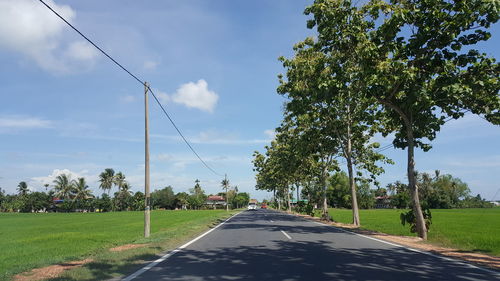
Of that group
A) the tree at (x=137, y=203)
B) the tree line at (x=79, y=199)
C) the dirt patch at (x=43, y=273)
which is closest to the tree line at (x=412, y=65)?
the dirt patch at (x=43, y=273)

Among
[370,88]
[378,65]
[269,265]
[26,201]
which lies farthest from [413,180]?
[26,201]

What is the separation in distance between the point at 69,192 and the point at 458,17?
113 metres

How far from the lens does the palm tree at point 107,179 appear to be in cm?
11406

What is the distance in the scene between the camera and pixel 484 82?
14.1 meters

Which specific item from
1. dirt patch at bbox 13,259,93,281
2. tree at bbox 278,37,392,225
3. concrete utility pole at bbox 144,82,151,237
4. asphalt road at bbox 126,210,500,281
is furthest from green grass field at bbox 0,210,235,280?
tree at bbox 278,37,392,225

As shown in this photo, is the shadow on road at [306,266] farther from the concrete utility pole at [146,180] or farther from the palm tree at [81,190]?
the palm tree at [81,190]

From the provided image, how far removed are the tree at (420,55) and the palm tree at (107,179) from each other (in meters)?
109

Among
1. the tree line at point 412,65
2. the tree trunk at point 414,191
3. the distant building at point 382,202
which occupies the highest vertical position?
the tree line at point 412,65

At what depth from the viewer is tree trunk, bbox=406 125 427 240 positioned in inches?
632

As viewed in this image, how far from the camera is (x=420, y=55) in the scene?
50.0ft

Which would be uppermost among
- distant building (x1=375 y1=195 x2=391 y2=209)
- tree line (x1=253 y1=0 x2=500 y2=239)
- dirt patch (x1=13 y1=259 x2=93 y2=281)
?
tree line (x1=253 y1=0 x2=500 y2=239)

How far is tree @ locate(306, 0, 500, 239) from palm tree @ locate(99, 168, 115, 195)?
109m

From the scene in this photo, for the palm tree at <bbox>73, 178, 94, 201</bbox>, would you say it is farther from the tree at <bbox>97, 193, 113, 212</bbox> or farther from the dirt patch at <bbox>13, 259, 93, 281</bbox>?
the dirt patch at <bbox>13, 259, 93, 281</bbox>

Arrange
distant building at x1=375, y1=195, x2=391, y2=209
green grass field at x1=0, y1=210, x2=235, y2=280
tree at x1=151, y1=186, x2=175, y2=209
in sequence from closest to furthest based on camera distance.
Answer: green grass field at x1=0, y1=210, x2=235, y2=280
tree at x1=151, y1=186, x2=175, y2=209
distant building at x1=375, y1=195, x2=391, y2=209
